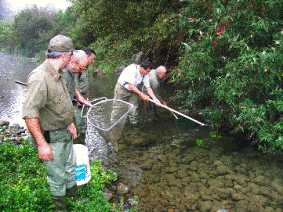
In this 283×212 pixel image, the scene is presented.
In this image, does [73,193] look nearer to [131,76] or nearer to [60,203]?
[60,203]

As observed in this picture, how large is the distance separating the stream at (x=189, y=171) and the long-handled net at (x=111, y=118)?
0.48m

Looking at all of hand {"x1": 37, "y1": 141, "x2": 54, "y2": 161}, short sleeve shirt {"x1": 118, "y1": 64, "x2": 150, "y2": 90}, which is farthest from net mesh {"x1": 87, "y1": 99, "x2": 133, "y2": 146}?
hand {"x1": 37, "y1": 141, "x2": 54, "y2": 161}

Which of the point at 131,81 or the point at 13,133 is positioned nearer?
the point at 131,81

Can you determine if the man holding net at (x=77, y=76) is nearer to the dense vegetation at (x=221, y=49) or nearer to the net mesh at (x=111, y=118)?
the net mesh at (x=111, y=118)

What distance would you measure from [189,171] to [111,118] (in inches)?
84.1

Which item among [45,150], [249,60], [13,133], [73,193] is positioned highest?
[249,60]

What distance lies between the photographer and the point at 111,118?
5.22 m

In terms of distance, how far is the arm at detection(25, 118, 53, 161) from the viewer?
201 centimetres

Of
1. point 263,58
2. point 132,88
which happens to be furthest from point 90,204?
point 263,58

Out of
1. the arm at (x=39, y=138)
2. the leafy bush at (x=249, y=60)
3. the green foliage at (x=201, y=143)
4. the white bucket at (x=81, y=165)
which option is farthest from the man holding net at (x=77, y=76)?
the green foliage at (x=201, y=143)

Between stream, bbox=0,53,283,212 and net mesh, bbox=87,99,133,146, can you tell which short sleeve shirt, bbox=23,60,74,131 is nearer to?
net mesh, bbox=87,99,133,146

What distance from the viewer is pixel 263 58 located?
3.26m

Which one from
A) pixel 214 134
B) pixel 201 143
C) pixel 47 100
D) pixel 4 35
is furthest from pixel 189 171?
pixel 4 35

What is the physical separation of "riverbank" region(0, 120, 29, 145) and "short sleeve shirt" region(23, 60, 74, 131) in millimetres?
3252
